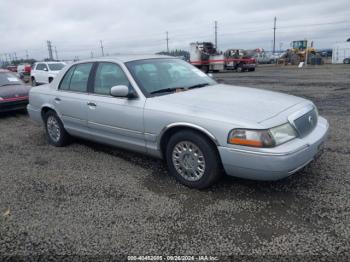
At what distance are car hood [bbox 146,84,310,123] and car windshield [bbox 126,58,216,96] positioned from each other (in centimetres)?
22

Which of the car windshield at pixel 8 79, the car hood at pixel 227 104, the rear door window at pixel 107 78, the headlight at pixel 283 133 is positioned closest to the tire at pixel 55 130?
the rear door window at pixel 107 78

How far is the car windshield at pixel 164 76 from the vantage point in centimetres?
430

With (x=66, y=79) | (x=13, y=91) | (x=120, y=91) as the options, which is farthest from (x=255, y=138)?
(x=13, y=91)

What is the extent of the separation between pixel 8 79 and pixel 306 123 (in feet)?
30.6

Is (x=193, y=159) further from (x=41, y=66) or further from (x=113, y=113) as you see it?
(x=41, y=66)

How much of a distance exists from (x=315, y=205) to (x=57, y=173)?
11.3 feet

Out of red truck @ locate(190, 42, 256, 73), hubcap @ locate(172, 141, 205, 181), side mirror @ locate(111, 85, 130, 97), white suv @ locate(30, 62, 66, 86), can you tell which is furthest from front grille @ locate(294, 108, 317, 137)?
red truck @ locate(190, 42, 256, 73)

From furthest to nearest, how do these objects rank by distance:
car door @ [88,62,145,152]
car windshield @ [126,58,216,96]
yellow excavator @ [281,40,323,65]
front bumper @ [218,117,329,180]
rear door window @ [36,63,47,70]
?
yellow excavator @ [281,40,323,65] → rear door window @ [36,63,47,70] → car windshield @ [126,58,216,96] → car door @ [88,62,145,152] → front bumper @ [218,117,329,180]

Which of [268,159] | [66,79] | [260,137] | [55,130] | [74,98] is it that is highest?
[66,79]

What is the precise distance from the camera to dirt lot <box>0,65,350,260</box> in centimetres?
282

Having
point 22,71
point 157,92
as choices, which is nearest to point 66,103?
point 157,92

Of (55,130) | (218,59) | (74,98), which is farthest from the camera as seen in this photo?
(218,59)

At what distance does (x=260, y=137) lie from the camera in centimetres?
324

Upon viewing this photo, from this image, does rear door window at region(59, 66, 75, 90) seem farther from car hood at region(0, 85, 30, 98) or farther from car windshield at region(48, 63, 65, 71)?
car windshield at region(48, 63, 65, 71)
